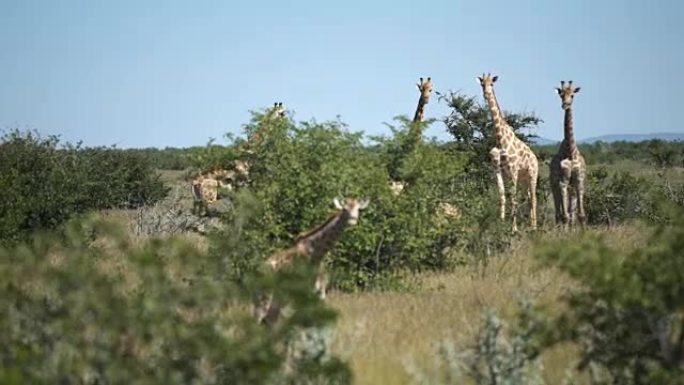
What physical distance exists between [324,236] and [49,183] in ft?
29.2

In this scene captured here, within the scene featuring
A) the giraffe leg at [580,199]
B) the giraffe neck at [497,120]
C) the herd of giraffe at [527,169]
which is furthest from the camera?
the giraffe neck at [497,120]

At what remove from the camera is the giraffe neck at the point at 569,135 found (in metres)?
15.6

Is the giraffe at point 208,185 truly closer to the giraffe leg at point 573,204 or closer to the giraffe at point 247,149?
the giraffe at point 247,149

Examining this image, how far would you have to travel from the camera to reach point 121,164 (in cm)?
2325

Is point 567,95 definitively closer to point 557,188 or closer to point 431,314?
point 557,188

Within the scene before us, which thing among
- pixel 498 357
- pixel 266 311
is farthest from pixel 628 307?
pixel 266 311

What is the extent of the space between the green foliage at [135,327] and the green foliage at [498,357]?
127 cm

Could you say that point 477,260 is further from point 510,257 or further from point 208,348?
point 208,348

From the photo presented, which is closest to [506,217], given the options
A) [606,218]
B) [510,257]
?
[510,257]

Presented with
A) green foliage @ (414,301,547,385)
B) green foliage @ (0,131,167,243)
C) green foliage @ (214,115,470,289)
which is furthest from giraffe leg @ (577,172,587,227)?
green foliage @ (414,301,547,385)

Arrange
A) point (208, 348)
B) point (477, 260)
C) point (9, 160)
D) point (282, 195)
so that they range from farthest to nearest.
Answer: point (9, 160)
point (477, 260)
point (282, 195)
point (208, 348)

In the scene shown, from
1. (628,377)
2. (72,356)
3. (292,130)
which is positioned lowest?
(628,377)

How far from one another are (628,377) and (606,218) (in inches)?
496

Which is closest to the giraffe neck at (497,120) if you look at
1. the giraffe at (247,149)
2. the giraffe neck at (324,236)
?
the giraffe at (247,149)
